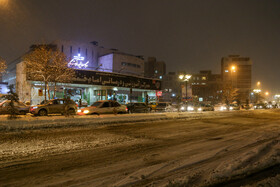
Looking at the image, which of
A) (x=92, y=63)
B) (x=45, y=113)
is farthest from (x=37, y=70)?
(x=92, y=63)

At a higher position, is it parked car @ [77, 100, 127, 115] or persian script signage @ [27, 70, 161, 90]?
persian script signage @ [27, 70, 161, 90]

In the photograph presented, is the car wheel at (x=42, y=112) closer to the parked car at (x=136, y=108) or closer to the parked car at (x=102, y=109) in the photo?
the parked car at (x=102, y=109)

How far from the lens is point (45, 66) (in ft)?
78.9

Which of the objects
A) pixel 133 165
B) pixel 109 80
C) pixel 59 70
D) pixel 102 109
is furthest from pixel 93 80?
pixel 133 165

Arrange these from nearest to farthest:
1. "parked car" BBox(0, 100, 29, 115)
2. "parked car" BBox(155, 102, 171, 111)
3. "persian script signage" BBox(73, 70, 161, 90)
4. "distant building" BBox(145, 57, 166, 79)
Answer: "parked car" BBox(0, 100, 29, 115), "persian script signage" BBox(73, 70, 161, 90), "parked car" BBox(155, 102, 171, 111), "distant building" BBox(145, 57, 166, 79)

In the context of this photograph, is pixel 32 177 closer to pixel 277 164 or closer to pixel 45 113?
pixel 277 164

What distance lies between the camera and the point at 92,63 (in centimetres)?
5419

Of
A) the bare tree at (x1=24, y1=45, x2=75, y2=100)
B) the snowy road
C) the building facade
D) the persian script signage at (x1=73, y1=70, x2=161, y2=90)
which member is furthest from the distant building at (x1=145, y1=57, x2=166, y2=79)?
the snowy road

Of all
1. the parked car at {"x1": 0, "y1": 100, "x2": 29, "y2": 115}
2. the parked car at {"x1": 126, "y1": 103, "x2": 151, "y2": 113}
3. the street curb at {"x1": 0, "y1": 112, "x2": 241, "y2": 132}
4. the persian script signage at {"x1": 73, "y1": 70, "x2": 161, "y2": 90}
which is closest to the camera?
the street curb at {"x1": 0, "y1": 112, "x2": 241, "y2": 132}

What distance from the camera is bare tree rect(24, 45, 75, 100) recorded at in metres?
24.0

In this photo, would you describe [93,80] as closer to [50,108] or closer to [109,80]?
[109,80]

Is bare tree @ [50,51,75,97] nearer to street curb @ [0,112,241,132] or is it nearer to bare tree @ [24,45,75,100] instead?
bare tree @ [24,45,75,100]

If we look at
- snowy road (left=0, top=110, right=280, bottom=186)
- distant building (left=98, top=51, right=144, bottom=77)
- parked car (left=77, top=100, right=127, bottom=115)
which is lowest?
snowy road (left=0, top=110, right=280, bottom=186)

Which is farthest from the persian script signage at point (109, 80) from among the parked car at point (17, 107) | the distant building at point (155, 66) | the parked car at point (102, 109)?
the distant building at point (155, 66)
